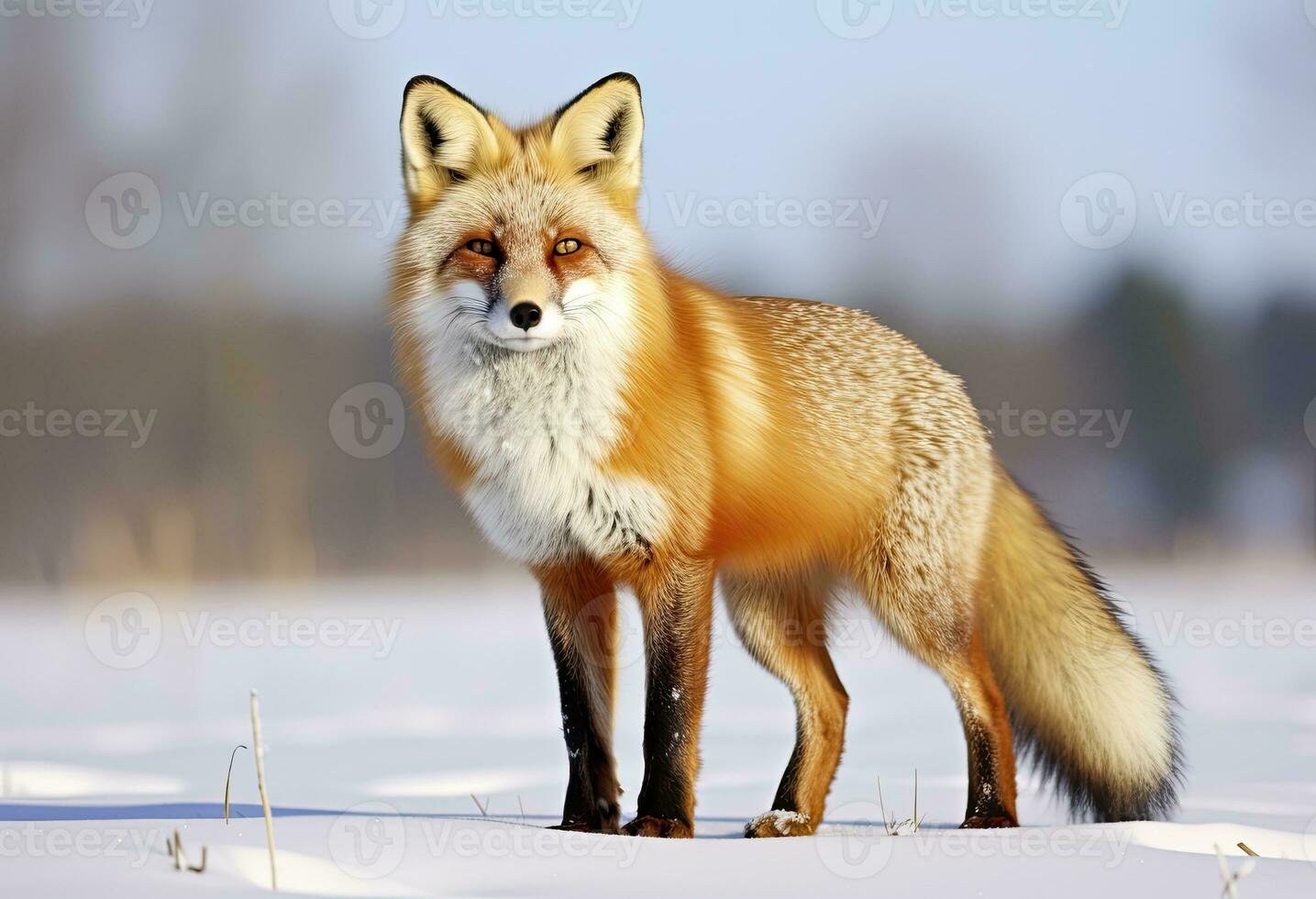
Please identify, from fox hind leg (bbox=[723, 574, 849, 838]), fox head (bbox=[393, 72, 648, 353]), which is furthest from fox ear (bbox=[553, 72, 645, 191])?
fox hind leg (bbox=[723, 574, 849, 838])

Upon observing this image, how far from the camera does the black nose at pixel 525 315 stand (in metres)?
3.17

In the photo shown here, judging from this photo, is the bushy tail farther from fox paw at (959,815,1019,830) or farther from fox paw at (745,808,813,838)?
fox paw at (745,808,813,838)

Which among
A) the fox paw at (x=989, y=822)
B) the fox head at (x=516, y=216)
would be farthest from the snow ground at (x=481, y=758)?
the fox head at (x=516, y=216)

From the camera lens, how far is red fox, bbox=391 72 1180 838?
344cm

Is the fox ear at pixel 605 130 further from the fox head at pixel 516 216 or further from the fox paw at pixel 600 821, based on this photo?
the fox paw at pixel 600 821

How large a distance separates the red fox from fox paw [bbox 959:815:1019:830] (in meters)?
0.05

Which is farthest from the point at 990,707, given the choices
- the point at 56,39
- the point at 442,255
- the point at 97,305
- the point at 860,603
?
the point at 56,39

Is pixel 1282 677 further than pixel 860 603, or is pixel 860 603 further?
pixel 1282 677

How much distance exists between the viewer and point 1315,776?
478 cm

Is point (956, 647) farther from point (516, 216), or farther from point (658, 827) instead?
point (516, 216)

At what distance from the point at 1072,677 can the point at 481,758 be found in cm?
271

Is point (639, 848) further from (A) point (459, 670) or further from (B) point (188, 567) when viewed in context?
(B) point (188, 567)

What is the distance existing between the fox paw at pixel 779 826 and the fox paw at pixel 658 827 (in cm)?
47

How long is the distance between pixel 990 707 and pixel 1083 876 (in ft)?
5.28
